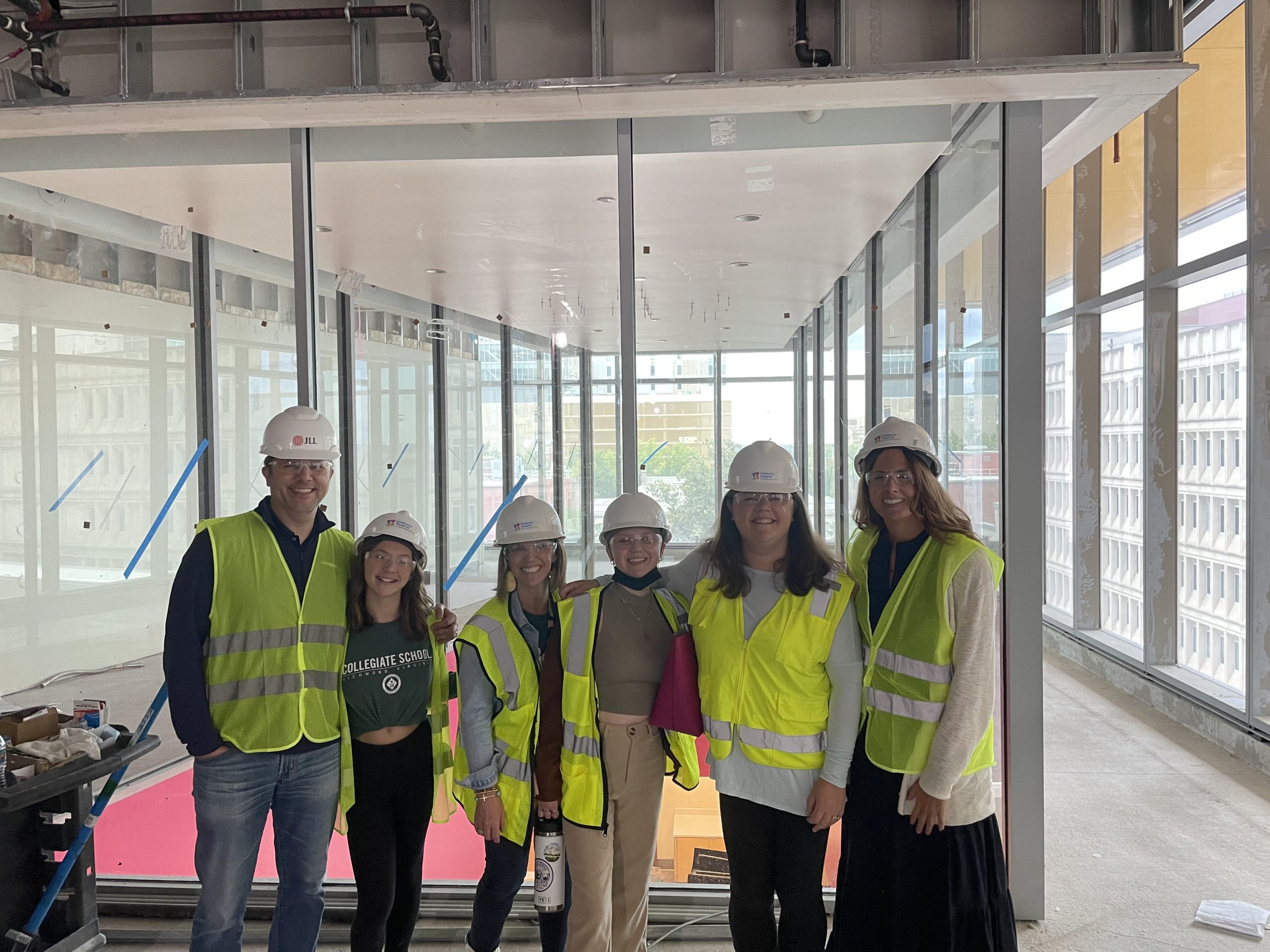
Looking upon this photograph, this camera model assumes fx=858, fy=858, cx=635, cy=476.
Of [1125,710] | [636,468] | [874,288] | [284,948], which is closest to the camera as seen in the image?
[284,948]

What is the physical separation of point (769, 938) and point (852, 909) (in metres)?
0.24

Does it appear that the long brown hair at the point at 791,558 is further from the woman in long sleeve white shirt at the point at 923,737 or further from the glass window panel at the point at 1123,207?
the glass window panel at the point at 1123,207

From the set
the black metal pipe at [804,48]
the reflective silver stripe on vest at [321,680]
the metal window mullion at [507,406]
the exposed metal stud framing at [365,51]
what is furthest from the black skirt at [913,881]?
the exposed metal stud framing at [365,51]

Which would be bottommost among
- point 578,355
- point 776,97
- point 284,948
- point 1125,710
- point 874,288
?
point 1125,710

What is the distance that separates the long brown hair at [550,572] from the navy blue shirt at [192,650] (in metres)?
0.68

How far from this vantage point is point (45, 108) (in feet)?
9.78

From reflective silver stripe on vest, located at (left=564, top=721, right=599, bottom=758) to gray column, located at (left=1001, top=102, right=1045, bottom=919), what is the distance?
171cm

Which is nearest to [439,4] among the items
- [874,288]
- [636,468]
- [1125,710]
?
[636,468]

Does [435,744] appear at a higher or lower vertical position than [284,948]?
higher

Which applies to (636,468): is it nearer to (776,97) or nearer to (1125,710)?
(776,97)

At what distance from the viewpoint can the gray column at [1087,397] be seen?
7977mm

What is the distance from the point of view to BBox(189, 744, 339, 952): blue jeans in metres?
2.41

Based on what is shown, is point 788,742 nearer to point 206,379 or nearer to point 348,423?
point 348,423

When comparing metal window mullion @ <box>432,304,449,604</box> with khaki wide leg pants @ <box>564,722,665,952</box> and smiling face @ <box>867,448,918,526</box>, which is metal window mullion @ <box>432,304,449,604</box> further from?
smiling face @ <box>867,448,918,526</box>
